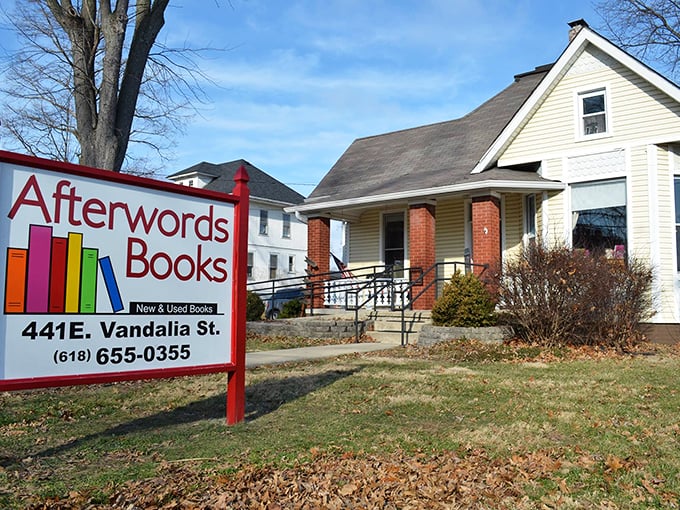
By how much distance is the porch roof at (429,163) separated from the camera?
50.0ft

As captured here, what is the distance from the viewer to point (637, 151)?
535 inches

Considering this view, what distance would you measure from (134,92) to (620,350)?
367 inches

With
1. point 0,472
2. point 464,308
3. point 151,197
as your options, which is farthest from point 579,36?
point 0,472

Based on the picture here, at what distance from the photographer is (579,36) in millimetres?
14273

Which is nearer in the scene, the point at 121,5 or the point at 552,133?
the point at 121,5

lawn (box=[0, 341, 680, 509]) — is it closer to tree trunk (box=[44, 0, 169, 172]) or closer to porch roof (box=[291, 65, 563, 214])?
tree trunk (box=[44, 0, 169, 172])

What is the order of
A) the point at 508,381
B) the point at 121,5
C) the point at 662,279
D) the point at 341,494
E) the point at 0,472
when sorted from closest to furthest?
the point at 341,494 → the point at 0,472 → the point at 508,381 → the point at 121,5 → the point at 662,279

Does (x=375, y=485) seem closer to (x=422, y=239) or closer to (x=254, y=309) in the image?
(x=422, y=239)

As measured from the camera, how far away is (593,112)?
14.4m

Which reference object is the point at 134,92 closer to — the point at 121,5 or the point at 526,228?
the point at 121,5

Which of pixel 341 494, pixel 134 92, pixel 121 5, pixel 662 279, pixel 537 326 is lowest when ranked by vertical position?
pixel 341 494

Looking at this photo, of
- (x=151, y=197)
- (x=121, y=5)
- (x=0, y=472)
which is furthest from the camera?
(x=121, y=5)

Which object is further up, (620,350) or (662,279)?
(662,279)

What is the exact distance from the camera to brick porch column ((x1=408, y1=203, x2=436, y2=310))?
53.3ft
